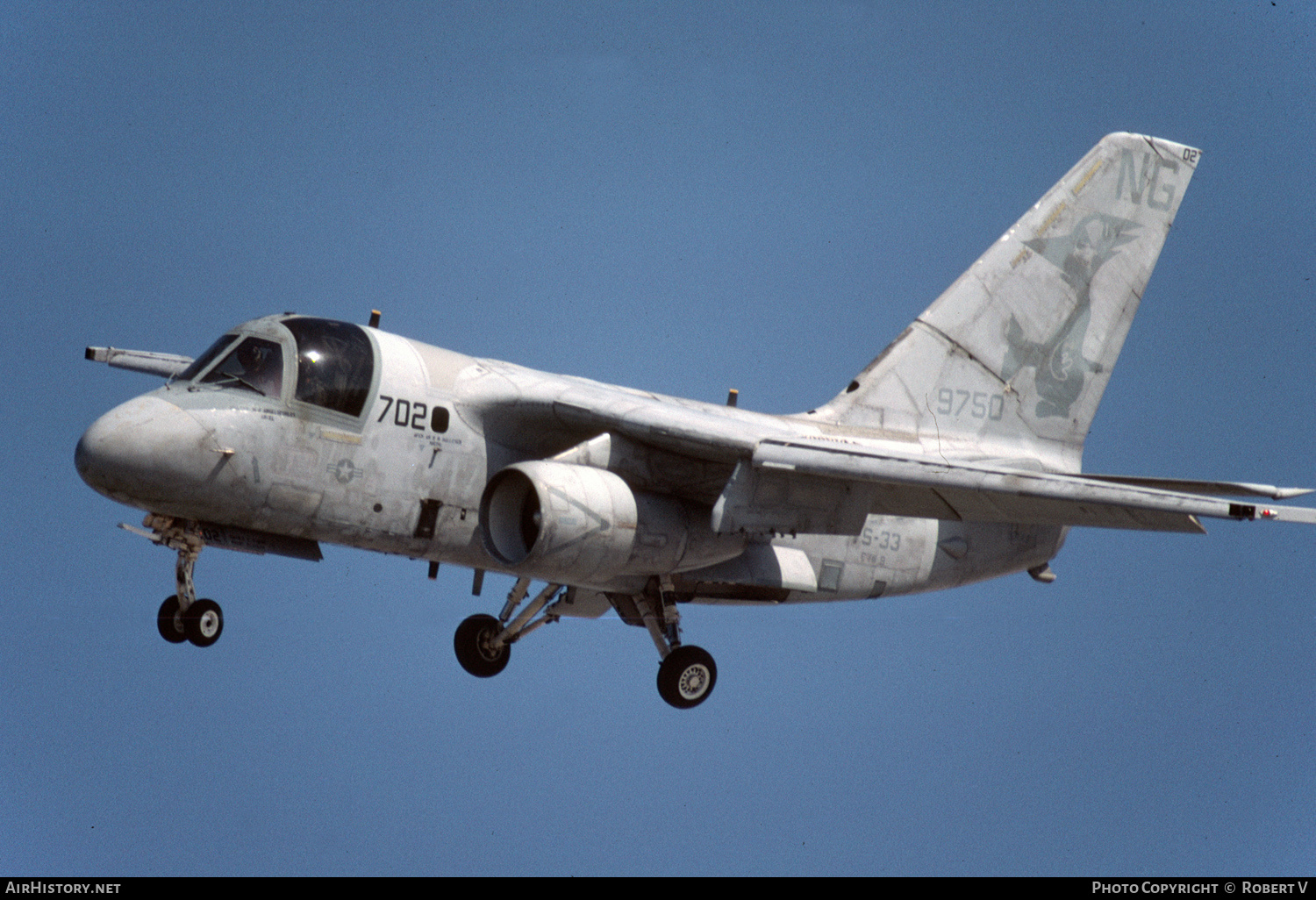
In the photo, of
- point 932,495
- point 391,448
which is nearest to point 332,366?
point 391,448

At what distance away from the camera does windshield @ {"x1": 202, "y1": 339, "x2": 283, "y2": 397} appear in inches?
607

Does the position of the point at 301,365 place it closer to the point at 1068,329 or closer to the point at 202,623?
the point at 202,623

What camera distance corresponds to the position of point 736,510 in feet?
51.5

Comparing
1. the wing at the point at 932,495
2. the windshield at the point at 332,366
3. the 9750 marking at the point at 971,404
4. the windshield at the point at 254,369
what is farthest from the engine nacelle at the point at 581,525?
the 9750 marking at the point at 971,404

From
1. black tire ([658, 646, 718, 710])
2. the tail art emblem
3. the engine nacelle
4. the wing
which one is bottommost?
black tire ([658, 646, 718, 710])

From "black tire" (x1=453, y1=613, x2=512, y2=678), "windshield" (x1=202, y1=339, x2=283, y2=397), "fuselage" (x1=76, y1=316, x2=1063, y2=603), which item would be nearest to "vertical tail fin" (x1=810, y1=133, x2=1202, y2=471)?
"fuselage" (x1=76, y1=316, x2=1063, y2=603)

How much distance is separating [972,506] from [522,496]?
4.52 metres

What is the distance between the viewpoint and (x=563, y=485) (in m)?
15.2

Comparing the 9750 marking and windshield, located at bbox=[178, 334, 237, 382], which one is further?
the 9750 marking

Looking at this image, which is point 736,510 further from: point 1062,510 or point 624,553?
point 1062,510

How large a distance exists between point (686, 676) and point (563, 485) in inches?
113

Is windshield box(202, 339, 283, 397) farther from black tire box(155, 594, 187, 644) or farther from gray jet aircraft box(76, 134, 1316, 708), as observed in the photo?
black tire box(155, 594, 187, 644)

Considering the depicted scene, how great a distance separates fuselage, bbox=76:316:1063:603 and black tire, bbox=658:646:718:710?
67 cm

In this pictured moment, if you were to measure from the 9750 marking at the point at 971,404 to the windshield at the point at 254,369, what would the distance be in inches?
298
